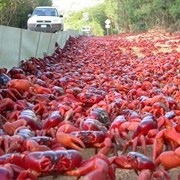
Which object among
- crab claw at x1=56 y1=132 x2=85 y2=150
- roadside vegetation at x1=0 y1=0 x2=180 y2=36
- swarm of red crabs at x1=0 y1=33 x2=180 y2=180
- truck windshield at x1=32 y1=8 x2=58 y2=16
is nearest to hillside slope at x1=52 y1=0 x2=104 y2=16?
roadside vegetation at x1=0 y1=0 x2=180 y2=36

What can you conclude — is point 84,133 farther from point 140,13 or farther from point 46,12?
point 140,13

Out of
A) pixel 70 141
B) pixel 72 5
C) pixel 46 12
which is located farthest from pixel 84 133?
pixel 72 5

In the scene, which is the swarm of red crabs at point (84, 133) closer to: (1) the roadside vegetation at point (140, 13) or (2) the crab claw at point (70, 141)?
(2) the crab claw at point (70, 141)

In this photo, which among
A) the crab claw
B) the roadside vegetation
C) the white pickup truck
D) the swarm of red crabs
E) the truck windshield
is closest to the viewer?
the swarm of red crabs

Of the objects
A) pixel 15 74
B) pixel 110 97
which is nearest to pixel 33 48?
pixel 15 74

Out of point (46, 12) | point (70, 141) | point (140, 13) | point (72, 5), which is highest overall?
Result: point (72, 5)

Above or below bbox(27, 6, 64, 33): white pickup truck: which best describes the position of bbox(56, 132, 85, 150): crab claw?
below

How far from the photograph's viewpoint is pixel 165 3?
115 ft

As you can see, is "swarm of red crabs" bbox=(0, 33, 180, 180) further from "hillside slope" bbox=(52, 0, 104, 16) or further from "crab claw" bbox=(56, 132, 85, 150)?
"hillside slope" bbox=(52, 0, 104, 16)

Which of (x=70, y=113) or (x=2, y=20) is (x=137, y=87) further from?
(x=2, y=20)

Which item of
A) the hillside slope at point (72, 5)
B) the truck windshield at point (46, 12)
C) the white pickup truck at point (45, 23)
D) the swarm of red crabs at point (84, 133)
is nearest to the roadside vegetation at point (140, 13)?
the truck windshield at point (46, 12)

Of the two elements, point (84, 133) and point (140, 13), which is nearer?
point (84, 133)

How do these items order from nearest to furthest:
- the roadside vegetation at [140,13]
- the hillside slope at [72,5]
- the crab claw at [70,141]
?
1. the crab claw at [70,141]
2. the roadside vegetation at [140,13]
3. the hillside slope at [72,5]

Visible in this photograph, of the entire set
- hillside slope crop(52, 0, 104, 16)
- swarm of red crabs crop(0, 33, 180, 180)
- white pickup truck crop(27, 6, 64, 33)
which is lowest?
swarm of red crabs crop(0, 33, 180, 180)
